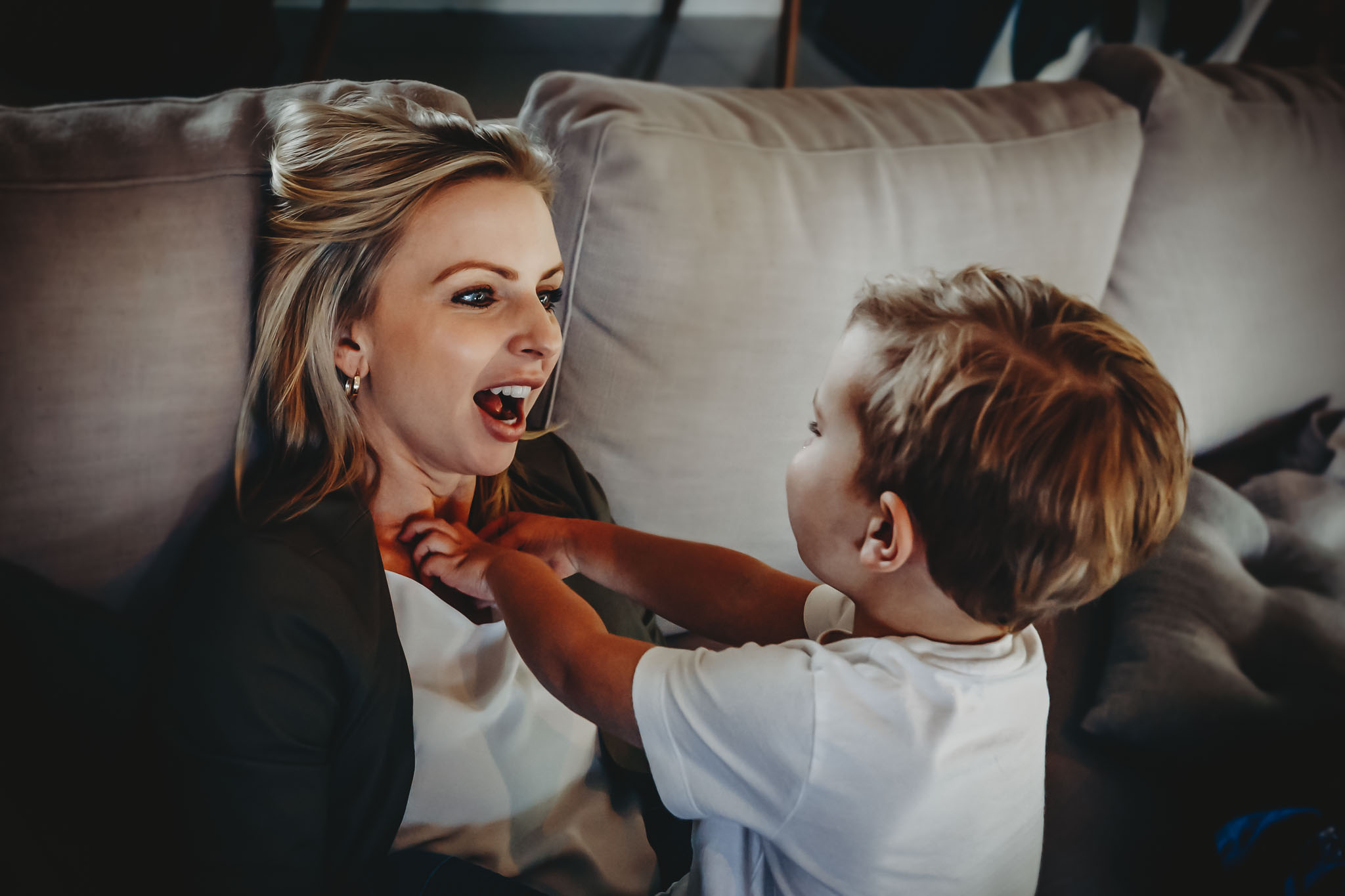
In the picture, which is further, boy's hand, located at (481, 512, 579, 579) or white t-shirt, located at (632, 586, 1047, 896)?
boy's hand, located at (481, 512, 579, 579)

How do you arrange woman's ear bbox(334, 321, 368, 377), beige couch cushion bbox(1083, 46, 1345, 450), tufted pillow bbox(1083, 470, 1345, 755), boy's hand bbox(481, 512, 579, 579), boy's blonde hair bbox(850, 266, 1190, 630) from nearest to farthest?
boy's blonde hair bbox(850, 266, 1190, 630)
woman's ear bbox(334, 321, 368, 377)
boy's hand bbox(481, 512, 579, 579)
tufted pillow bbox(1083, 470, 1345, 755)
beige couch cushion bbox(1083, 46, 1345, 450)

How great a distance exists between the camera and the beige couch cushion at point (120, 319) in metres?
0.64

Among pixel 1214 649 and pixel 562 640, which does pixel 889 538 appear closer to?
pixel 562 640

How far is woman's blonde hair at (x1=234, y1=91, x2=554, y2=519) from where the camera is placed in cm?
68

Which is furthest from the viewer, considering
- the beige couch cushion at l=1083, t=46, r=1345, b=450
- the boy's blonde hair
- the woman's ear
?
the beige couch cushion at l=1083, t=46, r=1345, b=450

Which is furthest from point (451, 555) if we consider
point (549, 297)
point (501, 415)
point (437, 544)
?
point (549, 297)

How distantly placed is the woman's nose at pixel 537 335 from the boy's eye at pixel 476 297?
32 millimetres

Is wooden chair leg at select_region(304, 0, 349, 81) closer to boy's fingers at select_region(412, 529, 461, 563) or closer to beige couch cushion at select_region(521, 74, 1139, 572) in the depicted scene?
beige couch cushion at select_region(521, 74, 1139, 572)

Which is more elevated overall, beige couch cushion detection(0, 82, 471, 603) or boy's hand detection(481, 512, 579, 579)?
beige couch cushion detection(0, 82, 471, 603)

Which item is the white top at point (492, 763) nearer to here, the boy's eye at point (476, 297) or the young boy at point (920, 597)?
the young boy at point (920, 597)

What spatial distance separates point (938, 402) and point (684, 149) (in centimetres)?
45

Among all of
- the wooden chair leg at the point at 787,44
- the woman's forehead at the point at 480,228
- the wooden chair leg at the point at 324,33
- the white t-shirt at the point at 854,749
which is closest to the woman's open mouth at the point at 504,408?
the woman's forehead at the point at 480,228

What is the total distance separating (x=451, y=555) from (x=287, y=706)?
0.19m

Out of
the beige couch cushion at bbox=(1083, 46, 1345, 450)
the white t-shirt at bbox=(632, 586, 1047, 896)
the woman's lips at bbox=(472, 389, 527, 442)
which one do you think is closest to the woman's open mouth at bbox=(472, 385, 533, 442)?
the woman's lips at bbox=(472, 389, 527, 442)
